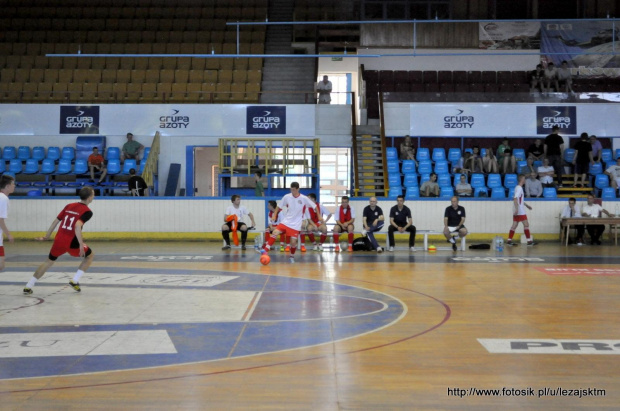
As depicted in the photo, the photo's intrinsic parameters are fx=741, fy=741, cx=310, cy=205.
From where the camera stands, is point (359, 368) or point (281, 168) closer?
point (359, 368)

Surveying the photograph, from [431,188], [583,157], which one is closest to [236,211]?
[431,188]

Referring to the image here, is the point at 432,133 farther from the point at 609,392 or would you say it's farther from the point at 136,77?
the point at 609,392

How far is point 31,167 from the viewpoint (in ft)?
85.5

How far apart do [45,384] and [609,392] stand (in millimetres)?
4604

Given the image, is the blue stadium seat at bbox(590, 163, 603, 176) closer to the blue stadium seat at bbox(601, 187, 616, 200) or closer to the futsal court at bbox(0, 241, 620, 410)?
the blue stadium seat at bbox(601, 187, 616, 200)

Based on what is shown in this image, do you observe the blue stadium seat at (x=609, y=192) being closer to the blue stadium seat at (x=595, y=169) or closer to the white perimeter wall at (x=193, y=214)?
the white perimeter wall at (x=193, y=214)

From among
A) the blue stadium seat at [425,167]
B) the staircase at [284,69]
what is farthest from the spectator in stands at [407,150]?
the staircase at [284,69]

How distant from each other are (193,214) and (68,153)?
6.40 m

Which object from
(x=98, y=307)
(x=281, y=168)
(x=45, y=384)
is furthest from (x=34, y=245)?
(x=45, y=384)

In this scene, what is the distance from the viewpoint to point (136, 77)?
1148 inches

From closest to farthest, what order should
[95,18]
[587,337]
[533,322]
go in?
[587,337]
[533,322]
[95,18]

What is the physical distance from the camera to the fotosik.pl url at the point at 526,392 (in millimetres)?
5879

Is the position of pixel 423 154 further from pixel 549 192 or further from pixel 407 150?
pixel 549 192

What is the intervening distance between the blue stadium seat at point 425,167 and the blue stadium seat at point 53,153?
13.0 meters
